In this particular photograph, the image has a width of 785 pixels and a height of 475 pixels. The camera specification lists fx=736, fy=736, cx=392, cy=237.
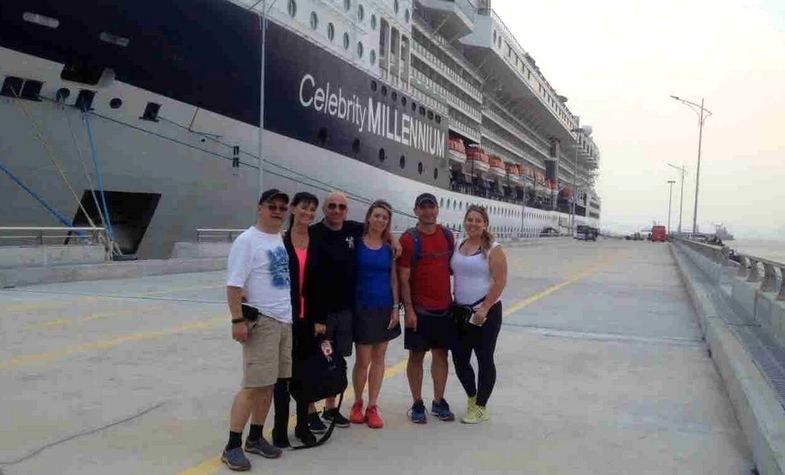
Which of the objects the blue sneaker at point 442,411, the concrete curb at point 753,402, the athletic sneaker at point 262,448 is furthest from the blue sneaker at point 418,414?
the concrete curb at point 753,402

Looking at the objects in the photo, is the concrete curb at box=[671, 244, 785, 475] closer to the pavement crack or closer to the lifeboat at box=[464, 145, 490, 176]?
the pavement crack

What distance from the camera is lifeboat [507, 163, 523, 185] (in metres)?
54.8

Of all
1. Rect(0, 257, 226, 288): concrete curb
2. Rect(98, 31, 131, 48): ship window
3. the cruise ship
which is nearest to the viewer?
Rect(0, 257, 226, 288): concrete curb

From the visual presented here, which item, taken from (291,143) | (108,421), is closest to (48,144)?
(291,143)

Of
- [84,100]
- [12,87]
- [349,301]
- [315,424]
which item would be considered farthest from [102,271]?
[349,301]

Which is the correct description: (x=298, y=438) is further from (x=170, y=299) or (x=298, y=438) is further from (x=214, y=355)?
(x=170, y=299)

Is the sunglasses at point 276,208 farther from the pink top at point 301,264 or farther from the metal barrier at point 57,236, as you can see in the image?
→ the metal barrier at point 57,236

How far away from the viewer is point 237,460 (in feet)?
13.0

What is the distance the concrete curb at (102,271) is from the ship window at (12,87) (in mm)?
3189

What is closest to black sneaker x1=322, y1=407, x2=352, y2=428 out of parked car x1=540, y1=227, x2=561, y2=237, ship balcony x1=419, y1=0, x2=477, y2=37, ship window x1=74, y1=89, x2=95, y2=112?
ship window x1=74, y1=89, x2=95, y2=112

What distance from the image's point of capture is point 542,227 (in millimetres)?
73250

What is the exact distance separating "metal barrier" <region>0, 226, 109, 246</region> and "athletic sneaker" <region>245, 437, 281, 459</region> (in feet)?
35.4

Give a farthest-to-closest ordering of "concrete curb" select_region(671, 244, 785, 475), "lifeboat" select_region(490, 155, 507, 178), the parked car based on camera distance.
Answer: the parked car
"lifeboat" select_region(490, 155, 507, 178)
"concrete curb" select_region(671, 244, 785, 475)

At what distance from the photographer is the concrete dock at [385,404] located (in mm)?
4215
